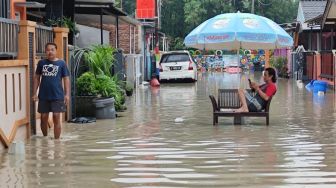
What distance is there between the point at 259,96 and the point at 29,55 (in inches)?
182

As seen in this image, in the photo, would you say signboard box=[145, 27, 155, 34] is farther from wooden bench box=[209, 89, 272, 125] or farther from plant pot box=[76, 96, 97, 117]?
wooden bench box=[209, 89, 272, 125]

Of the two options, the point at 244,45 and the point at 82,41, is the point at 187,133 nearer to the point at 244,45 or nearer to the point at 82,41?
the point at 244,45

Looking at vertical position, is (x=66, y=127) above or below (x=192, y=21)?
below

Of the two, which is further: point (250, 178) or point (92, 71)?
point (92, 71)

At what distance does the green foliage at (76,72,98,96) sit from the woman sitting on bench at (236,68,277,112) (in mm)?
3501

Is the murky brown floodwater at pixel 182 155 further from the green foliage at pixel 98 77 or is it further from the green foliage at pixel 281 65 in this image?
the green foliage at pixel 281 65

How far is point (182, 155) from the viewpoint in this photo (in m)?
9.46

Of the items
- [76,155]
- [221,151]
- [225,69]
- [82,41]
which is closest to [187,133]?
[221,151]

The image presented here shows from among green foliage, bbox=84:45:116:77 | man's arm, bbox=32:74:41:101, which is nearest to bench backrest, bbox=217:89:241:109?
green foliage, bbox=84:45:116:77

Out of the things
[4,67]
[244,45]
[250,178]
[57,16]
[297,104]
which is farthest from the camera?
[297,104]

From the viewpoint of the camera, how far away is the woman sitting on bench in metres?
13.4

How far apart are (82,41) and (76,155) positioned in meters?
17.7

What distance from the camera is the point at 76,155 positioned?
9.50m

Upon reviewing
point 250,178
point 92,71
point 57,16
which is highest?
point 57,16
